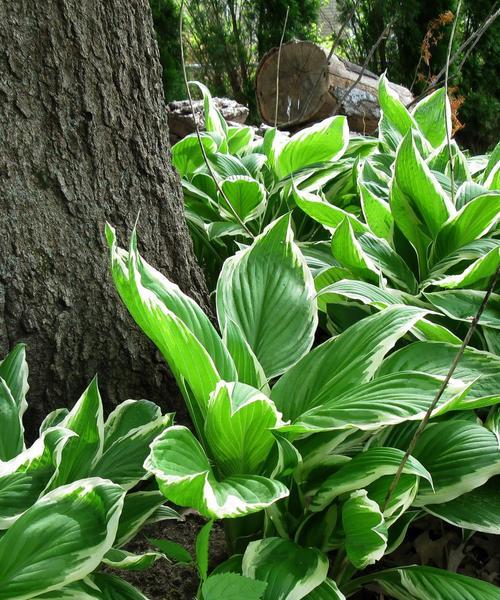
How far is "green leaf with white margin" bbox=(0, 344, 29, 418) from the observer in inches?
48.2

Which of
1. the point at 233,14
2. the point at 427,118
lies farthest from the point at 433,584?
the point at 233,14

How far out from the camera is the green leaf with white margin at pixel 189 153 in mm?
2314

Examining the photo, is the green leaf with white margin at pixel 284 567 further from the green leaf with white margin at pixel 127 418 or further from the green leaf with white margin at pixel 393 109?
the green leaf with white margin at pixel 393 109

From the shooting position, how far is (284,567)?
3.36 feet

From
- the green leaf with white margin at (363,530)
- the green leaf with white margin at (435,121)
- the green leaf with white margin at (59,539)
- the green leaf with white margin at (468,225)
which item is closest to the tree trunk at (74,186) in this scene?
the green leaf with white margin at (59,539)

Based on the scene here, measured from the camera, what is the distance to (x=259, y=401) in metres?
0.98

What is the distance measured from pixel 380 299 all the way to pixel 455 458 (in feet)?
1.12

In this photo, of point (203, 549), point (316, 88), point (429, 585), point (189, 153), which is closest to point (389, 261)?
point (429, 585)

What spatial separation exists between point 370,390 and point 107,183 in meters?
0.66

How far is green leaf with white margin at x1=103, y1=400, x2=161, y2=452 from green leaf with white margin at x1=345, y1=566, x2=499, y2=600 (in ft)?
1.50

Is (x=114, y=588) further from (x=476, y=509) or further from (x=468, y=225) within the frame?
(x=468, y=225)

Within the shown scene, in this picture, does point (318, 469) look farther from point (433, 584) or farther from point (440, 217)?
point (440, 217)

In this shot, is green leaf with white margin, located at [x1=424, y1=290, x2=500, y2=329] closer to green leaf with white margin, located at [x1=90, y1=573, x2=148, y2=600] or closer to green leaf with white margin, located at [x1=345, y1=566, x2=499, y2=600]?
green leaf with white margin, located at [x1=345, y1=566, x2=499, y2=600]

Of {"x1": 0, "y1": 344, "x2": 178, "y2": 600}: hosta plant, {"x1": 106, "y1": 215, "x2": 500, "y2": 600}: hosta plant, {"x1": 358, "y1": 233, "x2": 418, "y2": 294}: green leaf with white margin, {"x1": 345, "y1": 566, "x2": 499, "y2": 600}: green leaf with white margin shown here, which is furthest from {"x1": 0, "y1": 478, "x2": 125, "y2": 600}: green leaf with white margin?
{"x1": 358, "y1": 233, "x2": 418, "y2": 294}: green leaf with white margin
